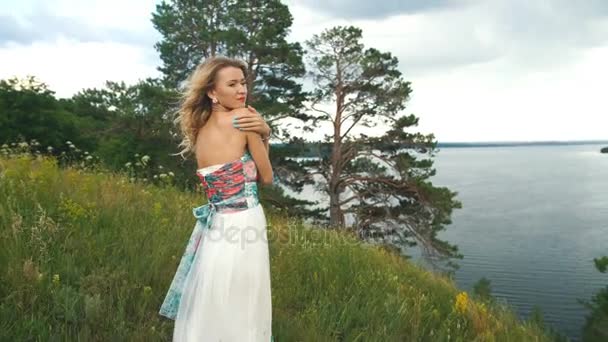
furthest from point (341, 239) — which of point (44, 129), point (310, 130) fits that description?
point (44, 129)

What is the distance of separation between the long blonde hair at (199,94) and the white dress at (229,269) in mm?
352

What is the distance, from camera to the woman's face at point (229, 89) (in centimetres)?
265

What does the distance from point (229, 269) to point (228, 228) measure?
0.70ft

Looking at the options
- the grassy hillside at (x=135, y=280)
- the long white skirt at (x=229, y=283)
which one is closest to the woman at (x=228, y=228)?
the long white skirt at (x=229, y=283)

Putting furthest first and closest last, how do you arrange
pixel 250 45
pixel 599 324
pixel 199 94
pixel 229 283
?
pixel 250 45 < pixel 599 324 < pixel 199 94 < pixel 229 283

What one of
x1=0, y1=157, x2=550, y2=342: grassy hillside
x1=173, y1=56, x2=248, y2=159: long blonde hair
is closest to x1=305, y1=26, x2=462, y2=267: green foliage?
x1=0, y1=157, x2=550, y2=342: grassy hillside

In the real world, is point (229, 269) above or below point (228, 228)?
below

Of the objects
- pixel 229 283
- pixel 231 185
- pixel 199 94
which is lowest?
pixel 229 283

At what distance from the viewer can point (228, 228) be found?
2559 mm

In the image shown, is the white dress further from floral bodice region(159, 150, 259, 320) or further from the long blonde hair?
the long blonde hair

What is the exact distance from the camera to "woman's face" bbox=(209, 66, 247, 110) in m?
2.65

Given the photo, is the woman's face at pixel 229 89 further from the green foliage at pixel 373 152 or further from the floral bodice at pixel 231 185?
the green foliage at pixel 373 152

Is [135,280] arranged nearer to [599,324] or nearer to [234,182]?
[234,182]

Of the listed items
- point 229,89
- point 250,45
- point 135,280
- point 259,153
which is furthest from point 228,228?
point 250,45
